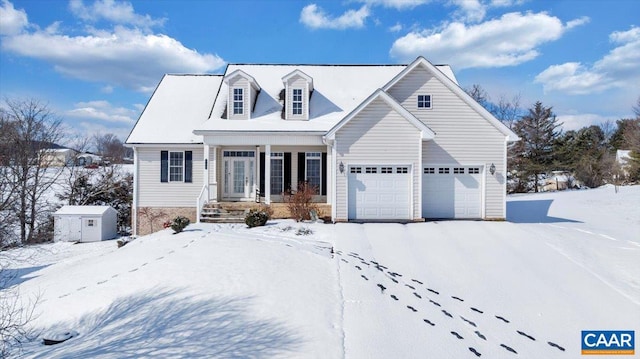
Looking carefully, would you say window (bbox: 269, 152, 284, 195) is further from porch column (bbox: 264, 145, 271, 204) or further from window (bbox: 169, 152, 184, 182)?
window (bbox: 169, 152, 184, 182)

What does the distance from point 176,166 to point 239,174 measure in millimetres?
3127

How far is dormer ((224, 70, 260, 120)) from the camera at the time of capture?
61.7 feet

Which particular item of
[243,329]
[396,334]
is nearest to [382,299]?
[396,334]

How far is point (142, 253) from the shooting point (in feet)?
42.8

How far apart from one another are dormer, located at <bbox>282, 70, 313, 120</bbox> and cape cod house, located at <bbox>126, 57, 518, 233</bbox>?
0.05 metres

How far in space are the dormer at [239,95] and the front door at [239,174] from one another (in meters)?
1.84

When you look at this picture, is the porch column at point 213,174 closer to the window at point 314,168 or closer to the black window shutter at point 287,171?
the black window shutter at point 287,171

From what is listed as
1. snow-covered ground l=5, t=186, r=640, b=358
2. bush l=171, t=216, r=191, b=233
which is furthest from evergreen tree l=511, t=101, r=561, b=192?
bush l=171, t=216, r=191, b=233

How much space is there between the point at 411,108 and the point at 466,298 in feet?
32.6

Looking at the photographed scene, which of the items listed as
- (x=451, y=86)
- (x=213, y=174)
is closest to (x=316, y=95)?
(x=213, y=174)

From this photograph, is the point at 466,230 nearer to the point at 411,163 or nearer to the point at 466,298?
the point at 411,163

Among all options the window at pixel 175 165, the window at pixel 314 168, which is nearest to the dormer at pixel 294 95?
the window at pixel 314 168

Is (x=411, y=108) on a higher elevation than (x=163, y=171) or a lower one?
higher

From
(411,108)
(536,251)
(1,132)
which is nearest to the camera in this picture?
(536,251)
